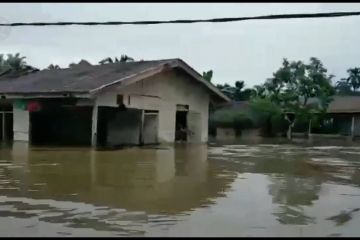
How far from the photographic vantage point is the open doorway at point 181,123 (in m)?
25.7

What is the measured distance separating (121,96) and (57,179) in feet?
39.9

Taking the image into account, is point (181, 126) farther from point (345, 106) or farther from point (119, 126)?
point (345, 106)

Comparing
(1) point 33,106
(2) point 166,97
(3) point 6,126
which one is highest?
(2) point 166,97

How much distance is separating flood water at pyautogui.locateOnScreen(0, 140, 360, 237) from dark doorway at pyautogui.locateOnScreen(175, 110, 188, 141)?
1267cm

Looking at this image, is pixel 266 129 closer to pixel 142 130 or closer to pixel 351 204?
pixel 142 130

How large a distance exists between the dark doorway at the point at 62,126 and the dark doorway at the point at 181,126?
14.3 feet

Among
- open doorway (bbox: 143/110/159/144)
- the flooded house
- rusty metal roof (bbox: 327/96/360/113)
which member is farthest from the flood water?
rusty metal roof (bbox: 327/96/360/113)

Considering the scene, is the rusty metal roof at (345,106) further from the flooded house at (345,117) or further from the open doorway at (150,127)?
the open doorway at (150,127)

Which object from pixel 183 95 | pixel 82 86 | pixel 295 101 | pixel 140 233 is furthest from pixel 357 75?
pixel 140 233

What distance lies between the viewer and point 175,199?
25.9 feet

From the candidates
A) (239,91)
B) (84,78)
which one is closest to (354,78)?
(239,91)

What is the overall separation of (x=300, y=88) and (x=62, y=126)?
19.6 meters

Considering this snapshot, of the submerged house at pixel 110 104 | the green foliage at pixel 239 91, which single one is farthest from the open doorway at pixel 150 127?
the green foliage at pixel 239 91

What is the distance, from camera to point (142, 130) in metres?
24.0
